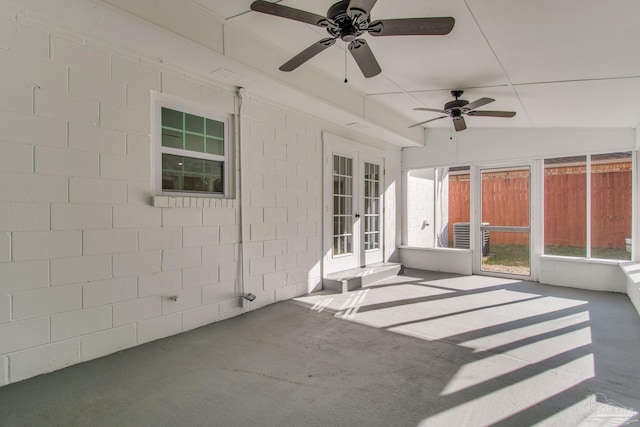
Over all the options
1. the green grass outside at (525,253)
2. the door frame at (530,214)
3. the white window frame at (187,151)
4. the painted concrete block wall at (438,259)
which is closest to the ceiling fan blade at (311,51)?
the white window frame at (187,151)

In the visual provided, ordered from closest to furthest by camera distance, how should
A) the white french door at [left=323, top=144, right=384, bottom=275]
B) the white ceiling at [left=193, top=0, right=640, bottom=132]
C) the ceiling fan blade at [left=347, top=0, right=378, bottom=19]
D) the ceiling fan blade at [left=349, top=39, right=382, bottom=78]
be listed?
the ceiling fan blade at [left=347, top=0, right=378, bottom=19] → the white ceiling at [left=193, top=0, right=640, bottom=132] → the ceiling fan blade at [left=349, top=39, right=382, bottom=78] → the white french door at [left=323, top=144, right=384, bottom=275]

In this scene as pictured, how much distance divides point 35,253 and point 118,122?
1.25m

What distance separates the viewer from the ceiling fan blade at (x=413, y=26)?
2.16 meters

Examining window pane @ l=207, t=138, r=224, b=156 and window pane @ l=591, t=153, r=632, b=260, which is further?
window pane @ l=591, t=153, r=632, b=260

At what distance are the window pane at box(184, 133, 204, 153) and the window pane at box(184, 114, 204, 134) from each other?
0.06m

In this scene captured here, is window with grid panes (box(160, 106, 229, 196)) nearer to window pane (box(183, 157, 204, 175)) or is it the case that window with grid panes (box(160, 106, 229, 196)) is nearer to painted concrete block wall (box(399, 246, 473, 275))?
window pane (box(183, 157, 204, 175))

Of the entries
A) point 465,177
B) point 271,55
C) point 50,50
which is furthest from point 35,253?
point 465,177

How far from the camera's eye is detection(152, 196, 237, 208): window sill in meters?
3.19

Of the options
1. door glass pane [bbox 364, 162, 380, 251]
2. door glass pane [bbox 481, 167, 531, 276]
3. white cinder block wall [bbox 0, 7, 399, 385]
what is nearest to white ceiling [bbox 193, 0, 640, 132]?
white cinder block wall [bbox 0, 7, 399, 385]

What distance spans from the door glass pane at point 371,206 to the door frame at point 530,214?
1828mm

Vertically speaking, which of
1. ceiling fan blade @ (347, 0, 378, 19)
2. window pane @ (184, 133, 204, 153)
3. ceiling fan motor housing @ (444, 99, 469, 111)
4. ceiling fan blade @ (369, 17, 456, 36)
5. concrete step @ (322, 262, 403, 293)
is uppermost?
ceiling fan motor housing @ (444, 99, 469, 111)

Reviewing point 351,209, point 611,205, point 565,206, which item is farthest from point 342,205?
point 611,205

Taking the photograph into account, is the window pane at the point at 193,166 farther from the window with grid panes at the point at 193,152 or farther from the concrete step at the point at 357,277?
the concrete step at the point at 357,277

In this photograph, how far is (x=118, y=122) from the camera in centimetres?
297
